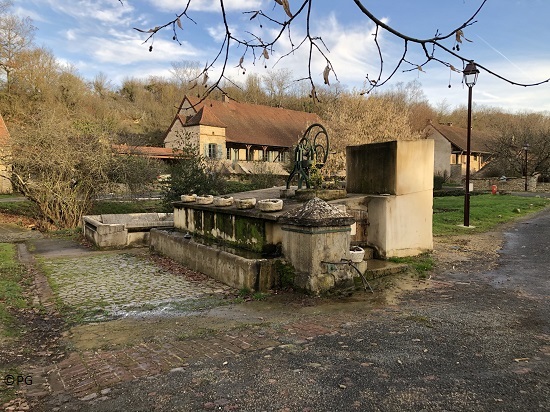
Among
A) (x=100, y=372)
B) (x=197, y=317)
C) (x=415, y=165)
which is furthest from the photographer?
(x=415, y=165)

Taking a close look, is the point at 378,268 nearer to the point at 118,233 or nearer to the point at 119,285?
the point at 119,285

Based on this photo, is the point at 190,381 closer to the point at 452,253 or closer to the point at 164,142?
the point at 452,253

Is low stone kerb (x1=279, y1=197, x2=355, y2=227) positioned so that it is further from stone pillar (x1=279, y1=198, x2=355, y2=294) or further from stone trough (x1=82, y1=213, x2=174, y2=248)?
stone trough (x1=82, y1=213, x2=174, y2=248)

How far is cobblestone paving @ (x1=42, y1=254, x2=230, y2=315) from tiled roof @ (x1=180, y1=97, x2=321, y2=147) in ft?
109

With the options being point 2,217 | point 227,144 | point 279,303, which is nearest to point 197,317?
point 279,303

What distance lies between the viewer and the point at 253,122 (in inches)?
1907

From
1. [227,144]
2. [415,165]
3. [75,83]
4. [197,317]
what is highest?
[75,83]

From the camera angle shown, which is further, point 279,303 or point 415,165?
point 415,165

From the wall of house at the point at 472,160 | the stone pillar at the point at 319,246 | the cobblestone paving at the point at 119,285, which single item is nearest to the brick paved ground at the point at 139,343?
the cobblestone paving at the point at 119,285

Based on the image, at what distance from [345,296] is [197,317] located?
2.24 meters

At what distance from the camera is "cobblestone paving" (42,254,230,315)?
6.71 m

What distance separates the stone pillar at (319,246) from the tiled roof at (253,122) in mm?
36254

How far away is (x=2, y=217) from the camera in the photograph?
20.1 meters

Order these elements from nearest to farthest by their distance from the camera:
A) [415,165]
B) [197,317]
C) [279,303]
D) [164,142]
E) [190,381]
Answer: [190,381] → [197,317] → [279,303] → [415,165] → [164,142]
